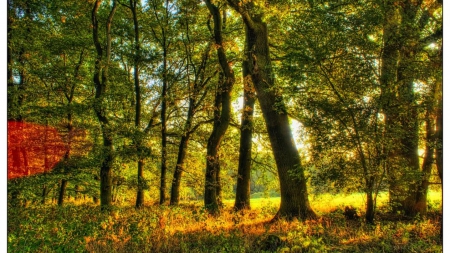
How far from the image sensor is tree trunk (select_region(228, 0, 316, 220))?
910 cm

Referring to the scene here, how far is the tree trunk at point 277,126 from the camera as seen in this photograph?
9.10 m

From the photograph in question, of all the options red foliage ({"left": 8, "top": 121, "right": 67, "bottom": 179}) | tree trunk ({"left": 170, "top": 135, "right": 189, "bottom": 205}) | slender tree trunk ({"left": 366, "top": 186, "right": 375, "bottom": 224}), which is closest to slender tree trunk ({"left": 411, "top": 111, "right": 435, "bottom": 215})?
slender tree trunk ({"left": 366, "top": 186, "right": 375, "bottom": 224})

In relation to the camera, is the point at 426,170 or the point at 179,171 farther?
the point at 179,171

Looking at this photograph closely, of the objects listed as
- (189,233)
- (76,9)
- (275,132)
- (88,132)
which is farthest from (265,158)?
(76,9)

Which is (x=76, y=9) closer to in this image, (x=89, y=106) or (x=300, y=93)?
(x=89, y=106)

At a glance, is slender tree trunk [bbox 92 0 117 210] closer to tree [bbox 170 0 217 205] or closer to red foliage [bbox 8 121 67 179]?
red foliage [bbox 8 121 67 179]

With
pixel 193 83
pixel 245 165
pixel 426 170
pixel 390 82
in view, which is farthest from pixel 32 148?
pixel 426 170

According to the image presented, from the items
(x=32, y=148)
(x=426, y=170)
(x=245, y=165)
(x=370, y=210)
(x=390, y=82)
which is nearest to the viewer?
(x=390, y=82)

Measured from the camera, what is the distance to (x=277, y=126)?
9789mm

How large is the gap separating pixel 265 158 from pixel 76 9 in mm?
12524

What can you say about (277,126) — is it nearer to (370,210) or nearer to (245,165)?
(370,210)

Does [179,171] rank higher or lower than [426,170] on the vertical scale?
lower

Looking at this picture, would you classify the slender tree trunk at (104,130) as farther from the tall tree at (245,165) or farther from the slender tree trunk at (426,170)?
the slender tree trunk at (426,170)

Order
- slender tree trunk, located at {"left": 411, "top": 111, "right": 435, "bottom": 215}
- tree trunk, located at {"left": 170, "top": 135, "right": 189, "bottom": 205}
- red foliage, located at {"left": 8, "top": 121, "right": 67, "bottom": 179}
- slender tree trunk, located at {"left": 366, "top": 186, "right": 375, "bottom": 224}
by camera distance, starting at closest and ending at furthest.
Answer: slender tree trunk, located at {"left": 411, "top": 111, "right": 435, "bottom": 215} → slender tree trunk, located at {"left": 366, "top": 186, "right": 375, "bottom": 224} → red foliage, located at {"left": 8, "top": 121, "right": 67, "bottom": 179} → tree trunk, located at {"left": 170, "top": 135, "right": 189, "bottom": 205}
